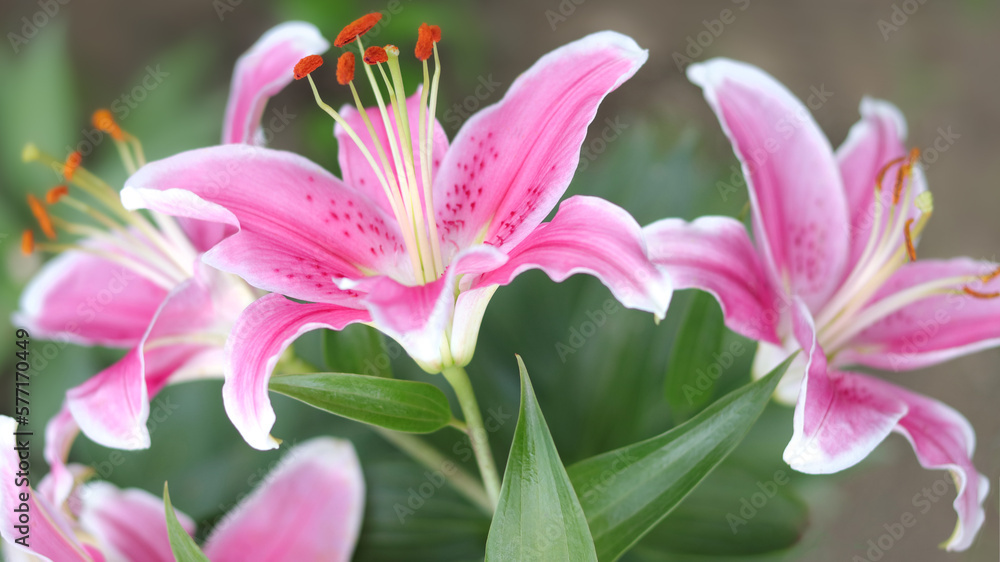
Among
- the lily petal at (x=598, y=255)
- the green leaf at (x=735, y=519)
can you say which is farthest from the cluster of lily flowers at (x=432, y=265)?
the green leaf at (x=735, y=519)

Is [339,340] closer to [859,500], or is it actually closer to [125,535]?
[125,535]

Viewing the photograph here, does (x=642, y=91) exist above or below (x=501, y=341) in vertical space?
above

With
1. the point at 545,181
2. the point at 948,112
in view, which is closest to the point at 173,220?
the point at 545,181

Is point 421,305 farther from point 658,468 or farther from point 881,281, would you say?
point 881,281

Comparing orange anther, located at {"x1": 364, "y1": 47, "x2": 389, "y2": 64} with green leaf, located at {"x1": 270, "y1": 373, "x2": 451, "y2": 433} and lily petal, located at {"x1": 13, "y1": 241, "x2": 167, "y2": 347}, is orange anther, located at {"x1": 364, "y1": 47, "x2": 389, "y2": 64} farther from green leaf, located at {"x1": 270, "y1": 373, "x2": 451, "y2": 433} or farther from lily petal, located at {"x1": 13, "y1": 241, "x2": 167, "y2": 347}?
lily petal, located at {"x1": 13, "y1": 241, "x2": 167, "y2": 347}

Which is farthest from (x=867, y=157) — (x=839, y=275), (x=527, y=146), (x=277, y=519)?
(x=277, y=519)
